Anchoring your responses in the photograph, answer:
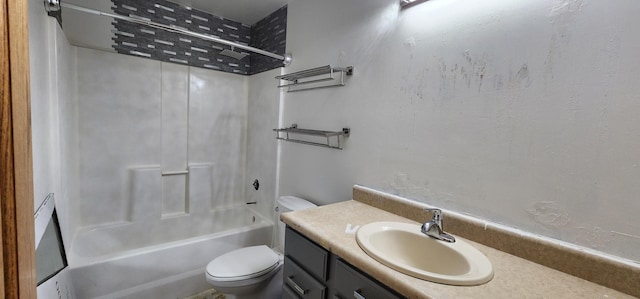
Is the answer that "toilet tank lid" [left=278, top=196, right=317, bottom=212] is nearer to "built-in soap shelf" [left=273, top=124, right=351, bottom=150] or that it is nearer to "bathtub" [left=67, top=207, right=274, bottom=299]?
"built-in soap shelf" [left=273, top=124, right=351, bottom=150]

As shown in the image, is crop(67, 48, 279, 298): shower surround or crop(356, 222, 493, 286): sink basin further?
crop(67, 48, 279, 298): shower surround

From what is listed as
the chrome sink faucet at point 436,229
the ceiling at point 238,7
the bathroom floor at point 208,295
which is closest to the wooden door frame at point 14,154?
the chrome sink faucet at point 436,229

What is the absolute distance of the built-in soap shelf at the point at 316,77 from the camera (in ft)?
5.26

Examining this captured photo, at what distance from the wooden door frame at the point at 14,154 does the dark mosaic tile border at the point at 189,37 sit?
2.03 meters

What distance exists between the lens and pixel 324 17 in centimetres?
182

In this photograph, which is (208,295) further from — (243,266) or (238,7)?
(238,7)

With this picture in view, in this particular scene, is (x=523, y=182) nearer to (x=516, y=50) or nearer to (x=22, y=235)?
(x=516, y=50)

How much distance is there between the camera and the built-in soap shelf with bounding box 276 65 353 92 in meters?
1.60

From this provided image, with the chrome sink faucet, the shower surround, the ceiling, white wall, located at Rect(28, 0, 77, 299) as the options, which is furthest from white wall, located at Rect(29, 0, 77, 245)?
the chrome sink faucet

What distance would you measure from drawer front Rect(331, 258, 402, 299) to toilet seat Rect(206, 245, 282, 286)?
2.56ft

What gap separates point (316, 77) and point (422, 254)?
136 centimetres

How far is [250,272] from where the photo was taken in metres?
1.53

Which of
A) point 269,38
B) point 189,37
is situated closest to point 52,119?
point 189,37

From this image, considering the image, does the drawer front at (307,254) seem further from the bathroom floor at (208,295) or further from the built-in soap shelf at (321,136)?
the bathroom floor at (208,295)
